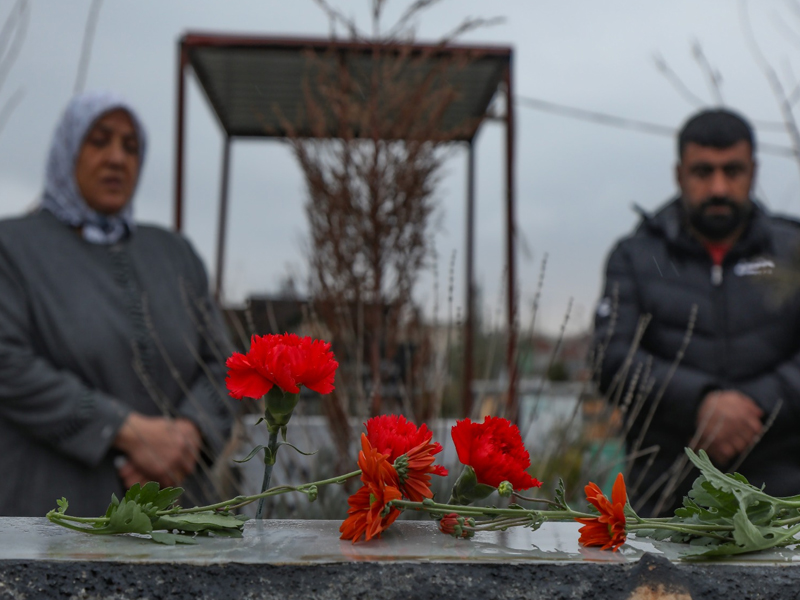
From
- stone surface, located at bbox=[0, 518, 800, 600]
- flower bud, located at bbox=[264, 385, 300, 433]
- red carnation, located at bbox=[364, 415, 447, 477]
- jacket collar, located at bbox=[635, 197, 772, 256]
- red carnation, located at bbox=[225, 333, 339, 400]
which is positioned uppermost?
jacket collar, located at bbox=[635, 197, 772, 256]

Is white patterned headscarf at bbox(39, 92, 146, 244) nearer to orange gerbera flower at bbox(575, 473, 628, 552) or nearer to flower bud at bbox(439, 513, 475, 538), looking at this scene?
flower bud at bbox(439, 513, 475, 538)

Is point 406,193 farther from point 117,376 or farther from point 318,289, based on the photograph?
point 117,376

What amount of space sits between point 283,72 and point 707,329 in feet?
8.54

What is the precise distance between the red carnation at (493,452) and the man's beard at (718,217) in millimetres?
1847

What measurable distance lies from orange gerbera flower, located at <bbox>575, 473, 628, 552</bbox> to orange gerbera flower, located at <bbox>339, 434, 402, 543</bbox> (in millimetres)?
200

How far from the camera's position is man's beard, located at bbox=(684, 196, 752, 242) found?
246cm

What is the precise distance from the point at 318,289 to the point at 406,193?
408mm

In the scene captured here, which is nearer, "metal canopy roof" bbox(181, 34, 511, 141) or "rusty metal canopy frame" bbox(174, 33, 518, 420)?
"metal canopy roof" bbox(181, 34, 511, 141)

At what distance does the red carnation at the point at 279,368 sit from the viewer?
80 centimetres

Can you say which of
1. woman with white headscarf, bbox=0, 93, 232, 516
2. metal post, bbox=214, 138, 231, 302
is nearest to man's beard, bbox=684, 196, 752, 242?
woman with white headscarf, bbox=0, 93, 232, 516

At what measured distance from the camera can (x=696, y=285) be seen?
7.84ft

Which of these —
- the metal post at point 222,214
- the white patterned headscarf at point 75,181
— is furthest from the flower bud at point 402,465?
the metal post at point 222,214

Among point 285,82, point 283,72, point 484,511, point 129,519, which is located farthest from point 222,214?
point 484,511

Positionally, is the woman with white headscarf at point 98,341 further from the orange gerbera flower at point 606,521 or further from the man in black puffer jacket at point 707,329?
the orange gerbera flower at point 606,521
